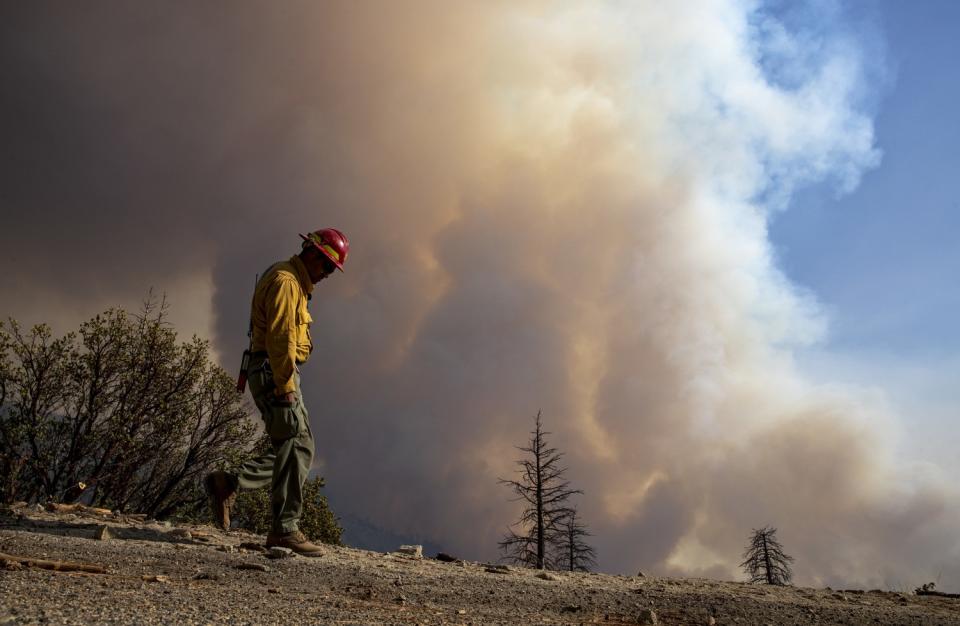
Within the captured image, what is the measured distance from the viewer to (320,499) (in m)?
28.0

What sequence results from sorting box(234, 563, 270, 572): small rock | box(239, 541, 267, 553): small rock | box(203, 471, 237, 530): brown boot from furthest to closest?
box(203, 471, 237, 530): brown boot, box(239, 541, 267, 553): small rock, box(234, 563, 270, 572): small rock

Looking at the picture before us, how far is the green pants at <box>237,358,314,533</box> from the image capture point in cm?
657

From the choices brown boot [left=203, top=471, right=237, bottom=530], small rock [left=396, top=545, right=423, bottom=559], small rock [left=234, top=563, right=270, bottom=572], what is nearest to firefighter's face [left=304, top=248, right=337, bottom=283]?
brown boot [left=203, top=471, right=237, bottom=530]

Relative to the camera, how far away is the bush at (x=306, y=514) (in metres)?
22.6

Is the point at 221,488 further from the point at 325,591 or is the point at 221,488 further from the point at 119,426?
the point at 119,426

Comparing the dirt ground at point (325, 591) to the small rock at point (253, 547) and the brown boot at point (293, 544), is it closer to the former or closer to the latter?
the small rock at point (253, 547)

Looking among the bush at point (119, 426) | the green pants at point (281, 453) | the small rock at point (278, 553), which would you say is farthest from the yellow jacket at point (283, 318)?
the bush at point (119, 426)

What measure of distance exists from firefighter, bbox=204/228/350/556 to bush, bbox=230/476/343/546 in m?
16.2

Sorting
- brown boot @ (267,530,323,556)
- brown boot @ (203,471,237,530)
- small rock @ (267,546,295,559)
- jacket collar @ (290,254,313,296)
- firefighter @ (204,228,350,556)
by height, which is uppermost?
jacket collar @ (290,254,313,296)

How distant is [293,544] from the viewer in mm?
6562

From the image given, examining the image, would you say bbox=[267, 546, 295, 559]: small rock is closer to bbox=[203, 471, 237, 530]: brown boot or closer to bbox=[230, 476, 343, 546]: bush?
bbox=[203, 471, 237, 530]: brown boot

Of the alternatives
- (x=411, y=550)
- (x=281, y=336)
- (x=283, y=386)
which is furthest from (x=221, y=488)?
(x=411, y=550)

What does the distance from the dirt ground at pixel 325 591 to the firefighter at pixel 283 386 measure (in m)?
0.49

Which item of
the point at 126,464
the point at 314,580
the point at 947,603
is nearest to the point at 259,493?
the point at 126,464
